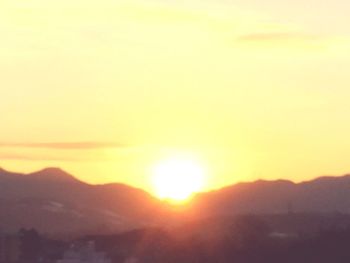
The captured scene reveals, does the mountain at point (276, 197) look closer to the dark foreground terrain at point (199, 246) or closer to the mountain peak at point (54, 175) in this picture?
the mountain peak at point (54, 175)

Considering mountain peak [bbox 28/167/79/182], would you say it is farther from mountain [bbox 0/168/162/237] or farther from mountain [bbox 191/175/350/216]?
mountain [bbox 191/175/350/216]

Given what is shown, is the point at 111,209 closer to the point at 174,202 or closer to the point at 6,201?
the point at 174,202

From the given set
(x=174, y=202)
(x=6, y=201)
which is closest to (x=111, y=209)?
(x=174, y=202)

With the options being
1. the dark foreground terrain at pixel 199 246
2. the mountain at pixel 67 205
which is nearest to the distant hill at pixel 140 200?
the mountain at pixel 67 205

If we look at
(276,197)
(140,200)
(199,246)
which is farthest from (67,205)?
(199,246)

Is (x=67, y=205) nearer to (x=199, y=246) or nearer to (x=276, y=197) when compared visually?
(x=276, y=197)

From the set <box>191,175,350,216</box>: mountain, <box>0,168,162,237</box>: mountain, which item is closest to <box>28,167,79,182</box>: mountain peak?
<box>0,168,162,237</box>: mountain

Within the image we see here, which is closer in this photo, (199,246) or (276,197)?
(199,246)
